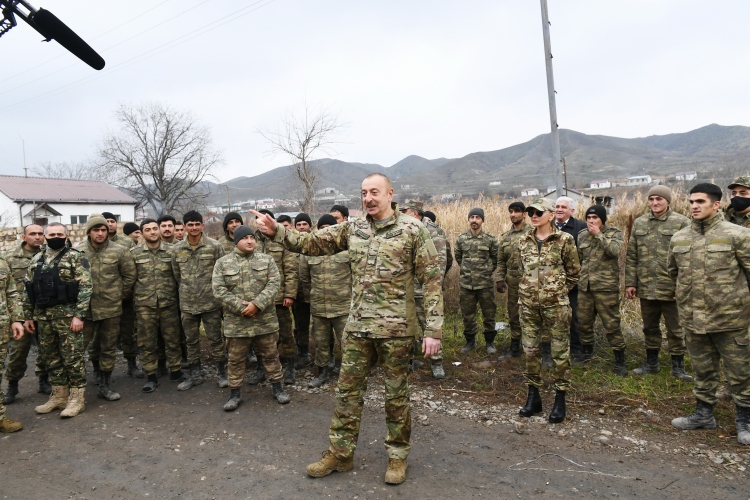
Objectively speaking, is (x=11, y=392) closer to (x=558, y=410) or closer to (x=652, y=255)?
(x=558, y=410)

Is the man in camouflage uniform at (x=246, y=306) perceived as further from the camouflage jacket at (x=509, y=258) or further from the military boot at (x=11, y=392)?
the camouflage jacket at (x=509, y=258)

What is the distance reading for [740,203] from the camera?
4.34 meters

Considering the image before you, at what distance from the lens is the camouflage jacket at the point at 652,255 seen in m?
4.99

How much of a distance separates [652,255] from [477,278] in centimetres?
213

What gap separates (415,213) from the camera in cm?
635

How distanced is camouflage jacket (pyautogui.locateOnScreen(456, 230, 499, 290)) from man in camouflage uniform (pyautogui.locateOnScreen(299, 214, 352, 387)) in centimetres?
185

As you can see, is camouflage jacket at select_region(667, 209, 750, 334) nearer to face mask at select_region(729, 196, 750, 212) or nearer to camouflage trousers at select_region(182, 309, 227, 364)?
face mask at select_region(729, 196, 750, 212)

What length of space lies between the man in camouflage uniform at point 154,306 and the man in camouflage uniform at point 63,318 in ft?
2.41

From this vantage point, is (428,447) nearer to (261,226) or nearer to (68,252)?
(261,226)

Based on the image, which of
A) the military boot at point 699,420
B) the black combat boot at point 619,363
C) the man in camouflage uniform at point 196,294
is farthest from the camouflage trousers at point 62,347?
the black combat boot at point 619,363

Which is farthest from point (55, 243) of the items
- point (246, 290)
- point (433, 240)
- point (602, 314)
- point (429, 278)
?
point (602, 314)

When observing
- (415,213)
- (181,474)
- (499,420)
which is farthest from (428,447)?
(415,213)

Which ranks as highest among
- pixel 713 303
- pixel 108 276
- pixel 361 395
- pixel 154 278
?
pixel 108 276

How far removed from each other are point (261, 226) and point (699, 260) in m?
3.77
